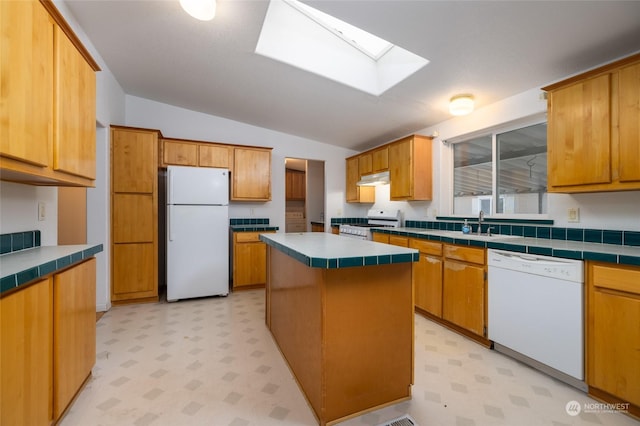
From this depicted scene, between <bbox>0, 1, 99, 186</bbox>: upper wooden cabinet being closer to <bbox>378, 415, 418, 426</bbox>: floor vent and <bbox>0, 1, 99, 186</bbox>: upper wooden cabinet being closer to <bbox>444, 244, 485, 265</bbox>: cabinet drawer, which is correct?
<bbox>378, 415, 418, 426</bbox>: floor vent

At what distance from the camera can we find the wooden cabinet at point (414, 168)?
3564mm

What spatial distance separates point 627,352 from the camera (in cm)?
153

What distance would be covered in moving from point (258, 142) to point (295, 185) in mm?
2438

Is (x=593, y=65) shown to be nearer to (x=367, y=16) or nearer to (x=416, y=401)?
(x=367, y=16)

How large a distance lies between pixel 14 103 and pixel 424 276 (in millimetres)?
3130

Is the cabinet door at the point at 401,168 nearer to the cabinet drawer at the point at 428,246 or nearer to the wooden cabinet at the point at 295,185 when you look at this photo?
the cabinet drawer at the point at 428,246

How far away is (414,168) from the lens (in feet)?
11.7

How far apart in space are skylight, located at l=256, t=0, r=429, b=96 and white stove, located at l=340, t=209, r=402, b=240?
5.99ft

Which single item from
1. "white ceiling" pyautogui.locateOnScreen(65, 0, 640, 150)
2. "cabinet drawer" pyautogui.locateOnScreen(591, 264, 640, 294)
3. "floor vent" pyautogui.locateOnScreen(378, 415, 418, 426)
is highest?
"white ceiling" pyautogui.locateOnScreen(65, 0, 640, 150)

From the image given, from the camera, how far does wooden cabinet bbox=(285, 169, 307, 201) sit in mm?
6840

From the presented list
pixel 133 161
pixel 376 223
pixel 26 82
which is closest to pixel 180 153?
Answer: pixel 133 161

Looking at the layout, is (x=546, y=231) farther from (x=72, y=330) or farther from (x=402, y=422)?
(x=72, y=330)

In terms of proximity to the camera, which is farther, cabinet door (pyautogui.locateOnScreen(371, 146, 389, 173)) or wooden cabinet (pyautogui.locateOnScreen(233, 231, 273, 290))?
cabinet door (pyautogui.locateOnScreen(371, 146, 389, 173))

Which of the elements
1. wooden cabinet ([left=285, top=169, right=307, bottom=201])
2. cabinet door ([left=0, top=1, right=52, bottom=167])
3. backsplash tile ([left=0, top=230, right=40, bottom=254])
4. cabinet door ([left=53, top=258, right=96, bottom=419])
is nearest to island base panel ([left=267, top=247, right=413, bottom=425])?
cabinet door ([left=53, top=258, right=96, bottom=419])
